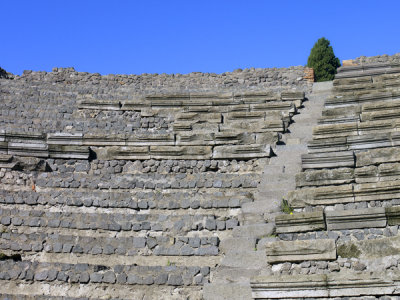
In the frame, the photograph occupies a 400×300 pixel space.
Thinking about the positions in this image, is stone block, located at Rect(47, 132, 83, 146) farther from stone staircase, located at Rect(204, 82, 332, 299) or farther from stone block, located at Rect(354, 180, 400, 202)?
stone block, located at Rect(354, 180, 400, 202)

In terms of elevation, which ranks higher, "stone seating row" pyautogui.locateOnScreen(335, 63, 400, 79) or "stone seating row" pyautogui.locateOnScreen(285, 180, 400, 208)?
"stone seating row" pyautogui.locateOnScreen(335, 63, 400, 79)

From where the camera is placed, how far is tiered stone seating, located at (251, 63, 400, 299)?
597 centimetres

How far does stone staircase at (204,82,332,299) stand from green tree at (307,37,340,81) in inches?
431

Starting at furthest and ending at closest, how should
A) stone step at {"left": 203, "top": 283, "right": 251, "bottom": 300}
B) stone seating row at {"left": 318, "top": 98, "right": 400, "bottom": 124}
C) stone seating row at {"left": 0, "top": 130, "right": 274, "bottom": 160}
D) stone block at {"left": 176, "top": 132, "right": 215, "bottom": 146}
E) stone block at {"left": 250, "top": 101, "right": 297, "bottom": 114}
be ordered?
stone block at {"left": 250, "top": 101, "right": 297, "bottom": 114} < stone block at {"left": 176, "top": 132, "right": 215, "bottom": 146} < stone seating row at {"left": 318, "top": 98, "right": 400, "bottom": 124} < stone seating row at {"left": 0, "top": 130, "right": 274, "bottom": 160} < stone step at {"left": 203, "top": 283, "right": 251, "bottom": 300}

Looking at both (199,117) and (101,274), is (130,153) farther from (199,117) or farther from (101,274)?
(101,274)

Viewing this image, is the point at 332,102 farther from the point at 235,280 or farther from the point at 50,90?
the point at 50,90

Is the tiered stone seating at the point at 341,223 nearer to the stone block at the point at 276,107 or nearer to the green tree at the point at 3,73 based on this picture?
the stone block at the point at 276,107

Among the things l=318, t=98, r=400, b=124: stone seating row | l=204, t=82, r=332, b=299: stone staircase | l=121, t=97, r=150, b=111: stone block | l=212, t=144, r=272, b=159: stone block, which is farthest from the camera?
l=121, t=97, r=150, b=111: stone block

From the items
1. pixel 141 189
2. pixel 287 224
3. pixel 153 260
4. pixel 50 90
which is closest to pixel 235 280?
pixel 287 224

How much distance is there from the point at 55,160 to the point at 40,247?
2191mm

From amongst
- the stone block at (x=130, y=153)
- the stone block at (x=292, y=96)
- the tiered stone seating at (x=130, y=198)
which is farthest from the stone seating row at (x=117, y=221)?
the stone block at (x=292, y=96)

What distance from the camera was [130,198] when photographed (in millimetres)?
9352

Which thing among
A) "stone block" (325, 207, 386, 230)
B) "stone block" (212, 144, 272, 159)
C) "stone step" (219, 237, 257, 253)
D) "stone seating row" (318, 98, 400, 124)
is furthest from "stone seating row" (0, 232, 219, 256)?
"stone seating row" (318, 98, 400, 124)

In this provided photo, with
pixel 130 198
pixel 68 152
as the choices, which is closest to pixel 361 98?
pixel 130 198
